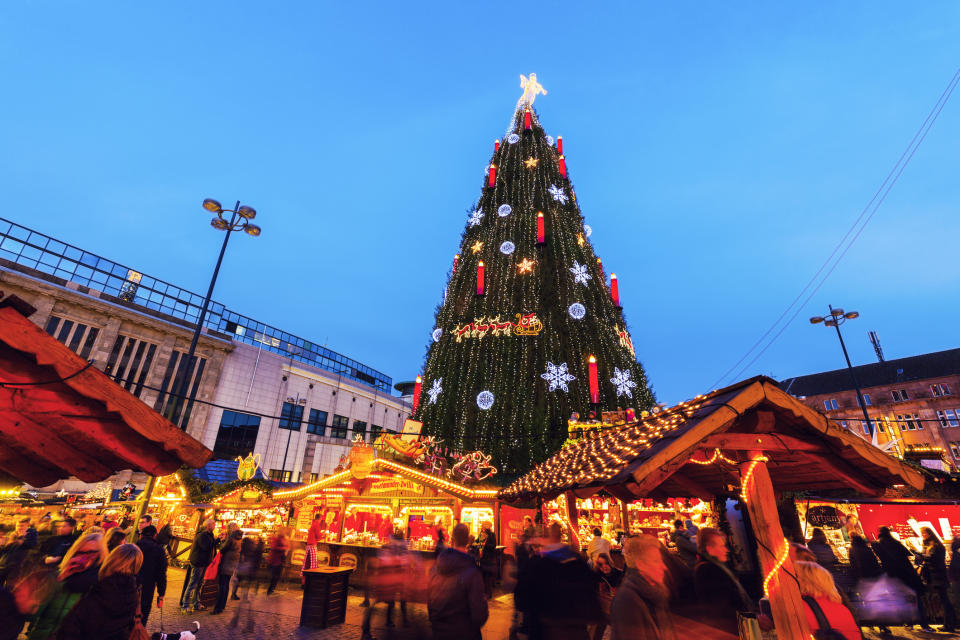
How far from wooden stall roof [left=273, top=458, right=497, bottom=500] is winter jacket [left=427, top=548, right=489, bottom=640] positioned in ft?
28.6

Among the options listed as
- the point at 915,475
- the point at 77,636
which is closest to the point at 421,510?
the point at 77,636

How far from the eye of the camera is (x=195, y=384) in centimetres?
3812

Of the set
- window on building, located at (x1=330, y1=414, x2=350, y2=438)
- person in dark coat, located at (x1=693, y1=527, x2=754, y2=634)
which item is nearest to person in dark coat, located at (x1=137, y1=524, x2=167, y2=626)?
person in dark coat, located at (x1=693, y1=527, x2=754, y2=634)

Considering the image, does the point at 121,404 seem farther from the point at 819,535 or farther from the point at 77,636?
the point at 819,535

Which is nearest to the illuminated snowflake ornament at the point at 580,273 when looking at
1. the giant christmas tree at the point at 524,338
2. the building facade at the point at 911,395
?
the giant christmas tree at the point at 524,338

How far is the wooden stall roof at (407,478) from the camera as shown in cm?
→ 1427

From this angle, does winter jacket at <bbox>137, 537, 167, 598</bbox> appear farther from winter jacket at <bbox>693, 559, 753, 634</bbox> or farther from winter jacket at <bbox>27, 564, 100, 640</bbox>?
winter jacket at <bbox>693, 559, 753, 634</bbox>

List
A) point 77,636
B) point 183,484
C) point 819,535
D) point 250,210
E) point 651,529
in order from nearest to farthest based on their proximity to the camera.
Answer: point 77,636 → point 819,535 → point 250,210 → point 651,529 → point 183,484

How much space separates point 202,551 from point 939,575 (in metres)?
16.1

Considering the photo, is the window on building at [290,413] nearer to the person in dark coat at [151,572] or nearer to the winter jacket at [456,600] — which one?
the person in dark coat at [151,572]

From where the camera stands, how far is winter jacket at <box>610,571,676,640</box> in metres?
3.61

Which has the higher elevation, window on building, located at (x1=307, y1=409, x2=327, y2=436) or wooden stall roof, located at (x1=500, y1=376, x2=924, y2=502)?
window on building, located at (x1=307, y1=409, x2=327, y2=436)

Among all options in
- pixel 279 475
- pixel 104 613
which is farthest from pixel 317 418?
pixel 104 613

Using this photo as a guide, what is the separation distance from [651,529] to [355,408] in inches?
1679
